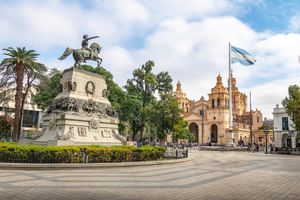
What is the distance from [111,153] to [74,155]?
212cm

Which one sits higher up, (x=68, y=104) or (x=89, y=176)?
(x=68, y=104)

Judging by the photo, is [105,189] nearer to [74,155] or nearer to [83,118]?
[74,155]

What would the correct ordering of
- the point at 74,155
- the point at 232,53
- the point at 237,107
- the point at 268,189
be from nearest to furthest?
the point at 268,189
the point at 74,155
the point at 232,53
the point at 237,107

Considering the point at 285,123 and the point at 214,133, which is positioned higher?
the point at 285,123

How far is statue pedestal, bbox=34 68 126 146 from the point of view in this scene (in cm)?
2022

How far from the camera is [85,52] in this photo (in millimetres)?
23875

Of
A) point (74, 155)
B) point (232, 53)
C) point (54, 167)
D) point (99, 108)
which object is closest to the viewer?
point (54, 167)

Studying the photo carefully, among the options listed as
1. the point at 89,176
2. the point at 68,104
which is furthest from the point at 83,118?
the point at 89,176

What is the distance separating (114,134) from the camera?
925 inches

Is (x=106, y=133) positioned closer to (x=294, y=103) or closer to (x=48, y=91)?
(x=48, y=91)

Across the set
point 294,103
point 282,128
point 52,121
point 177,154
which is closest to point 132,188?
point 52,121

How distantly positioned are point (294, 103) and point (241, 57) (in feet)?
36.0

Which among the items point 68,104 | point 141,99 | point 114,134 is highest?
point 141,99

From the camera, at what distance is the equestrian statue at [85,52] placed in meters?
23.5
